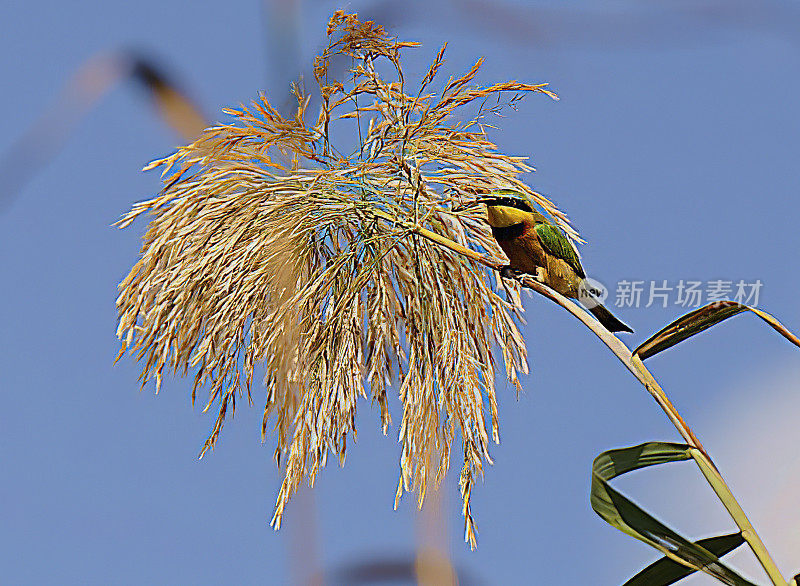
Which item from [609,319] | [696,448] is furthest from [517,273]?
[696,448]

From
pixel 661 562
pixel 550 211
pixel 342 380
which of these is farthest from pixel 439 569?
pixel 550 211

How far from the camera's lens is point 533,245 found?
5.23 feet

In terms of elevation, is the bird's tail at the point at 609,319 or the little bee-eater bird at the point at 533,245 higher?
the little bee-eater bird at the point at 533,245

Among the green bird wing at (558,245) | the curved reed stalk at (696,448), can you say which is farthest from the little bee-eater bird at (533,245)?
the curved reed stalk at (696,448)

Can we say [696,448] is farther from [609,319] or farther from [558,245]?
[558,245]

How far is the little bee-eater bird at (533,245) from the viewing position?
5.19 feet

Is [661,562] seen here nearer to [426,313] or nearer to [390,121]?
[426,313]

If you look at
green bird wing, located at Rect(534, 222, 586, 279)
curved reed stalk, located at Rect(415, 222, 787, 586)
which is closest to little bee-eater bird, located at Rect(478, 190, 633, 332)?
green bird wing, located at Rect(534, 222, 586, 279)

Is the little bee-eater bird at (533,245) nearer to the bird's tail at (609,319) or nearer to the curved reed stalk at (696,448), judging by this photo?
the bird's tail at (609,319)

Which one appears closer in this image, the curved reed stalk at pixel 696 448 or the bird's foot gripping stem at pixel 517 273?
the curved reed stalk at pixel 696 448

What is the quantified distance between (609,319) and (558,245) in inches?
7.0

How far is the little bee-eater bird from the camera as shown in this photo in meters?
Result: 1.58

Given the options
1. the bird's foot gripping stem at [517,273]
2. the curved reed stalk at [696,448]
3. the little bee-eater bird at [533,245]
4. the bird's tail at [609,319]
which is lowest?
the curved reed stalk at [696,448]

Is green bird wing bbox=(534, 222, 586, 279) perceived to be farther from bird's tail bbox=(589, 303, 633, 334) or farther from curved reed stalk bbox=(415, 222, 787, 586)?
curved reed stalk bbox=(415, 222, 787, 586)
